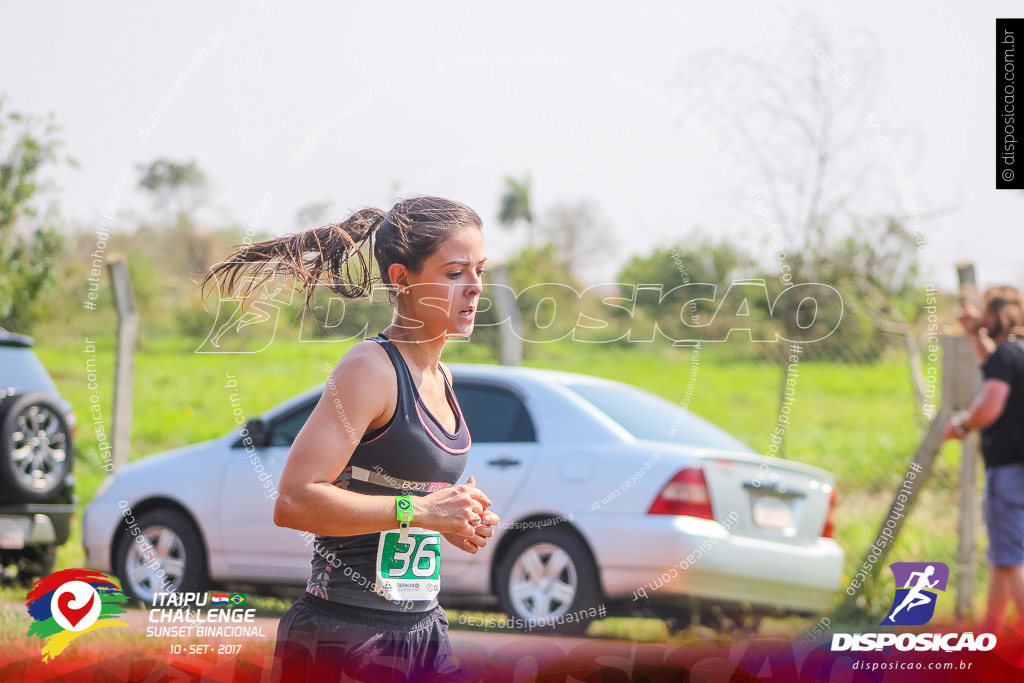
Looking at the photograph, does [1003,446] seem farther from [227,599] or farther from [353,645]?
[227,599]

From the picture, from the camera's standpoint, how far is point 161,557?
541 centimetres

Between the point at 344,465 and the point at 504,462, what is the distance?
2.98 meters

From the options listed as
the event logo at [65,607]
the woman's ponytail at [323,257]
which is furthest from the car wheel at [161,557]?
the woman's ponytail at [323,257]

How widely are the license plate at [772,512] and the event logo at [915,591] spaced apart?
2.01 ft

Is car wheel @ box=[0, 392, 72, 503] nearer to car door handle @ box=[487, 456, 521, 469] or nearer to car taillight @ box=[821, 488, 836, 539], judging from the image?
car door handle @ box=[487, 456, 521, 469]

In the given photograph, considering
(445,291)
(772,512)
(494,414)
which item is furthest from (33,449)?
(772,512)

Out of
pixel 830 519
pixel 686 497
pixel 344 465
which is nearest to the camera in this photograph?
pixel 344 465

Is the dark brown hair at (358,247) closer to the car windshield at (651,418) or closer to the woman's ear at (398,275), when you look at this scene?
the woman's ear at (398,275)

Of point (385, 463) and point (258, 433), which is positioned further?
point (258, 433)

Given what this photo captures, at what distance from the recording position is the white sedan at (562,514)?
4.80 meters

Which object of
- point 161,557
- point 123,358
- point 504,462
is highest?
Result: point 123,358

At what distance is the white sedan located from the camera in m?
4.80

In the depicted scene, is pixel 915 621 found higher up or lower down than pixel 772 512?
lower down

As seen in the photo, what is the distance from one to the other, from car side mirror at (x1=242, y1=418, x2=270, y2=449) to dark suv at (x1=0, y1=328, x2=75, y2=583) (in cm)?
94
